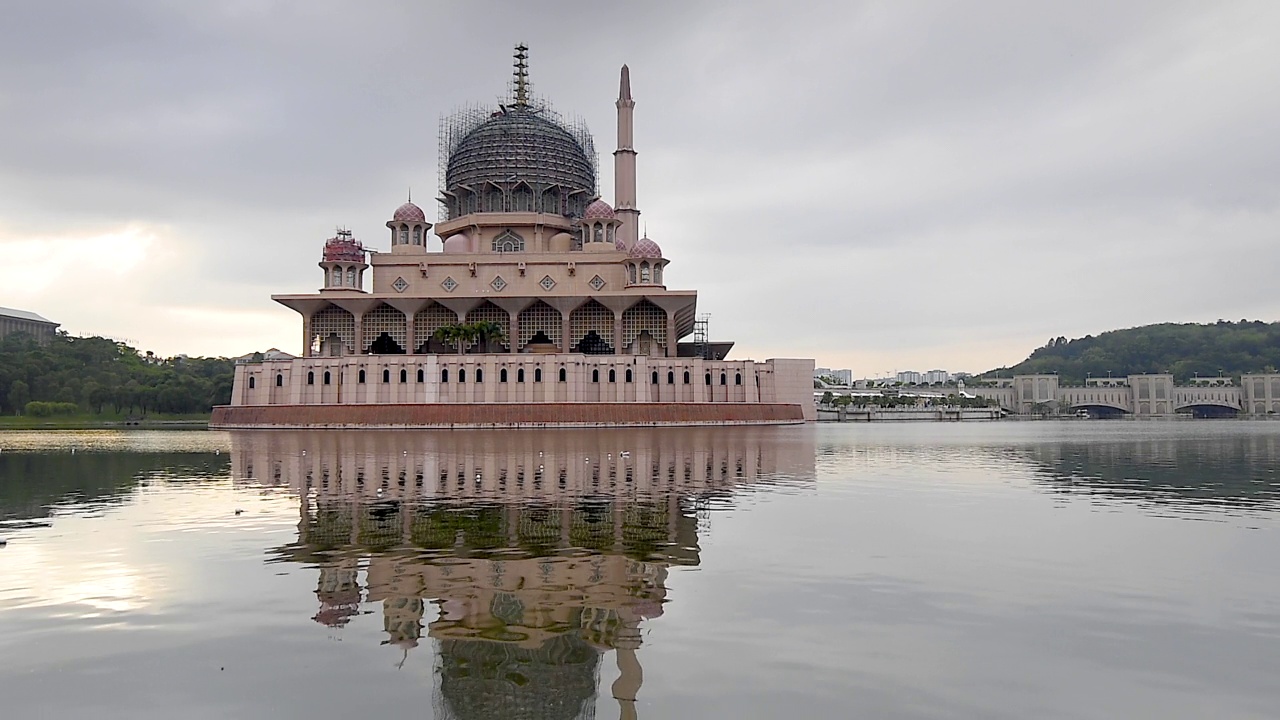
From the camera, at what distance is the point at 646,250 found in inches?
3088

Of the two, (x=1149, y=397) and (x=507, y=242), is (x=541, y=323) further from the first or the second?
(x=1149, y=397)

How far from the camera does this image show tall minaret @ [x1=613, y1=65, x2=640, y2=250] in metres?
90.1

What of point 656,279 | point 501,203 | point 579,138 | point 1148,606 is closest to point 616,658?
point 1148,606

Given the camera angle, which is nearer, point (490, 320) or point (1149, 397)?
point (490, 320)

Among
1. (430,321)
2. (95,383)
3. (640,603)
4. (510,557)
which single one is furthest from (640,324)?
(640,603)

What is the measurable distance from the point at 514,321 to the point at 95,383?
1945 inches

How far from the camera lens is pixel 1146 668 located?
7621 mm

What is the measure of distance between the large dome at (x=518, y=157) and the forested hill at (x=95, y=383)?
35.8 m

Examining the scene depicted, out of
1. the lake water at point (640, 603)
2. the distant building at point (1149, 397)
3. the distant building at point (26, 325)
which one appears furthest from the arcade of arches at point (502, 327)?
the distant building at point (1149, 397)

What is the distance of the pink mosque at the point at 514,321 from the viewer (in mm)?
70438

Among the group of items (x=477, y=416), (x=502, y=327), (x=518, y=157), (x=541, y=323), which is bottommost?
(x=477, y=416)

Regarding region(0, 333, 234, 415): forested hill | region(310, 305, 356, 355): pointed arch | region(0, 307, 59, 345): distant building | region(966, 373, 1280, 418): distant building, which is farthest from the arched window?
region(966, 373, 1280, 418): distant building

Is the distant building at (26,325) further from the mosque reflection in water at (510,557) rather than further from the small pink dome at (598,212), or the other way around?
the mosque reflection in water at (510,557)

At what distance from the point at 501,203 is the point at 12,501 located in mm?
71149
